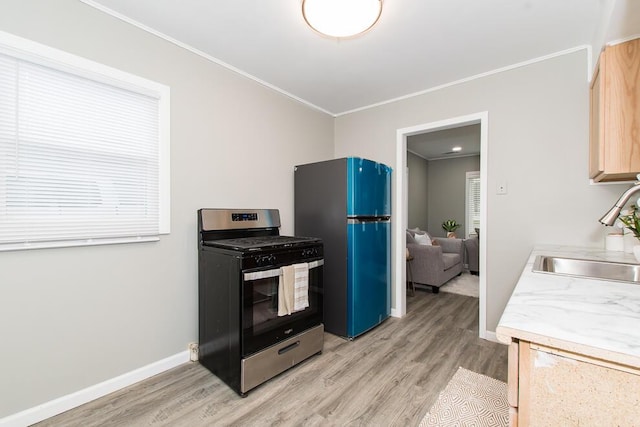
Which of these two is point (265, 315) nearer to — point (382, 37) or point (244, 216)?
point (244, 216)

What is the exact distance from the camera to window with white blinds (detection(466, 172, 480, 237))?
662 cm

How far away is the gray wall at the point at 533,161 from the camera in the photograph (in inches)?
89.2

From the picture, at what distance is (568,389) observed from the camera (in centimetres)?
74

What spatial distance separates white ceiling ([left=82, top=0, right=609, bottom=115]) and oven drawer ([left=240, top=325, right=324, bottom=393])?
220 cm

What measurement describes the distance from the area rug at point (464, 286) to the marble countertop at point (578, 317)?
328 cm

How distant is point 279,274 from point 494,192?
2.06m

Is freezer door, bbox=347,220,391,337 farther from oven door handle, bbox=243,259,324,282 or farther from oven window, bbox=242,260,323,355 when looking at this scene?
oven door handle, bbox=243,259,324,282

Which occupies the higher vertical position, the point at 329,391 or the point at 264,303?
the point at 264,303

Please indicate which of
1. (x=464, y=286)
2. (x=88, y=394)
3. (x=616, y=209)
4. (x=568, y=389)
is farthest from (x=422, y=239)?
(x=88, y=394)

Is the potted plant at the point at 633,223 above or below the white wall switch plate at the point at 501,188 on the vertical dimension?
below

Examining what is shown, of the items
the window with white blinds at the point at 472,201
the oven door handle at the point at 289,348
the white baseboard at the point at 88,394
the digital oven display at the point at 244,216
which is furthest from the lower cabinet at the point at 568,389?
the window with white blinds at the point at 472,201

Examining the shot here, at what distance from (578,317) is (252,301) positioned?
5.22 ft

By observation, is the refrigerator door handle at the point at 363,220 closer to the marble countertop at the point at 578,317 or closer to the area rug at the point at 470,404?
the area rug at the point at 470,404

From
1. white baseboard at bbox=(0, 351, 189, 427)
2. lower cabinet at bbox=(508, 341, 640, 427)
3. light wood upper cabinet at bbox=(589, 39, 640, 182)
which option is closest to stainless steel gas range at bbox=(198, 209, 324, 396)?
white baseboard at bbox=(0, 351, 189, 427)
